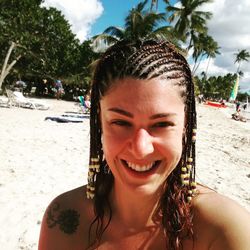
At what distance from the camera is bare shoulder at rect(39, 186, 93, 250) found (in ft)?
5.71

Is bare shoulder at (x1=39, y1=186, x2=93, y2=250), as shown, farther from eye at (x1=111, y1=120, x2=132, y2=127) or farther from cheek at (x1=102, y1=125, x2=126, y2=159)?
eye at (x1=111, y1=120, x2=132, y2=127)

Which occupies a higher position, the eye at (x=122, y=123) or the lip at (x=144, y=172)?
the eye at (x=122, y=123)

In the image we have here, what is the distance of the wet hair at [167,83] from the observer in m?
1.45

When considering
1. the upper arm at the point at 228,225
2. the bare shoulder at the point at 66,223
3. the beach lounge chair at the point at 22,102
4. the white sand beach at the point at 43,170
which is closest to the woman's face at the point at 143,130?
the upper arm at the point at 228,225

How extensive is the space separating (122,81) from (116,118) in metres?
0.19

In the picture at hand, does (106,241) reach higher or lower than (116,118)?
lower

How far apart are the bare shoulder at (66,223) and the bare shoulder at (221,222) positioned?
0.71 metres

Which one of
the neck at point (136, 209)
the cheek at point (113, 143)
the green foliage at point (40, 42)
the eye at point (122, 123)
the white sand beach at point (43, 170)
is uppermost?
the green foliage at point (40, 42)

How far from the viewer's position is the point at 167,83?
1.43m

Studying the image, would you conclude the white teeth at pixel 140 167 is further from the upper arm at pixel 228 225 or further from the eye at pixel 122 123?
the upper arm at pixel 228 225

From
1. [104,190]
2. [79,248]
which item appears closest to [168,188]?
[104,190]

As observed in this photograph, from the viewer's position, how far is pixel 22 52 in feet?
70.0

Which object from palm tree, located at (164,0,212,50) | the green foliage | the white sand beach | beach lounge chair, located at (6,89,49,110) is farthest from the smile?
palm tree, located at (164,0,212,50)

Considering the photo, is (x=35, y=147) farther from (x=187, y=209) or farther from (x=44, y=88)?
(x=44, y=88)
